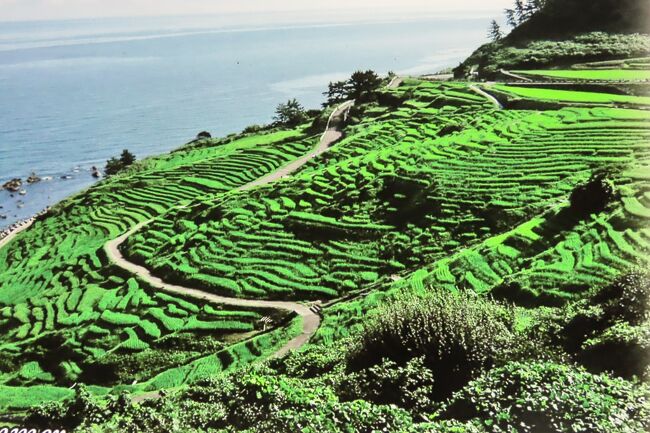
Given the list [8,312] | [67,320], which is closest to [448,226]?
[67,320]

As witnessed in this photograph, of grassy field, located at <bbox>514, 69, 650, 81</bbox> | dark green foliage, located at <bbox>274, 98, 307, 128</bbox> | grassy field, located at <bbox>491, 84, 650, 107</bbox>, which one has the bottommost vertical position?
dark green foliage, located at <bbox>274, 98, 307, 128</bbox>

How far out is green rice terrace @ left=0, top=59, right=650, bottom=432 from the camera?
48.1 ft

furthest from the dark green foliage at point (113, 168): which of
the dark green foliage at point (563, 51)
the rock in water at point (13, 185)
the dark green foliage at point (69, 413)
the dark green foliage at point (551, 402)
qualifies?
the dark green foliage at point (551, 402)

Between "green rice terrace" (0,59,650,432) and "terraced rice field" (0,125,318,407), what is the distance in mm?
166

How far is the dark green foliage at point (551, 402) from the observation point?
36.5 ft

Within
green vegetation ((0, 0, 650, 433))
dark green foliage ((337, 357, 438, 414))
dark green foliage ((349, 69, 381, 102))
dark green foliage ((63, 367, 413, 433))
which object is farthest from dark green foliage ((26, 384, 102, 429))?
dark green foliage ((349, 69, 381, 102))

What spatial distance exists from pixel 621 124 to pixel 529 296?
72.2 ft

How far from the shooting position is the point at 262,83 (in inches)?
6432

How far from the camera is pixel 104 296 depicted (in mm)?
36062

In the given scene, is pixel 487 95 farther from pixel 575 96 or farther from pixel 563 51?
pixel 563 51

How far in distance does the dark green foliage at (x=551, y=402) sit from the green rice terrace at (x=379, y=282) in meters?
0.04

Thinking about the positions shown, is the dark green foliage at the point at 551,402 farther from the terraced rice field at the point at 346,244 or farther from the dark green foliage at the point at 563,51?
the dark green foliage at the point at 563,51

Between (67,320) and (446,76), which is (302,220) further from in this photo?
(446,76)

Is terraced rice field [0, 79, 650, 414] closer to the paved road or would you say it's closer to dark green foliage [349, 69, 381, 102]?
the paved road
